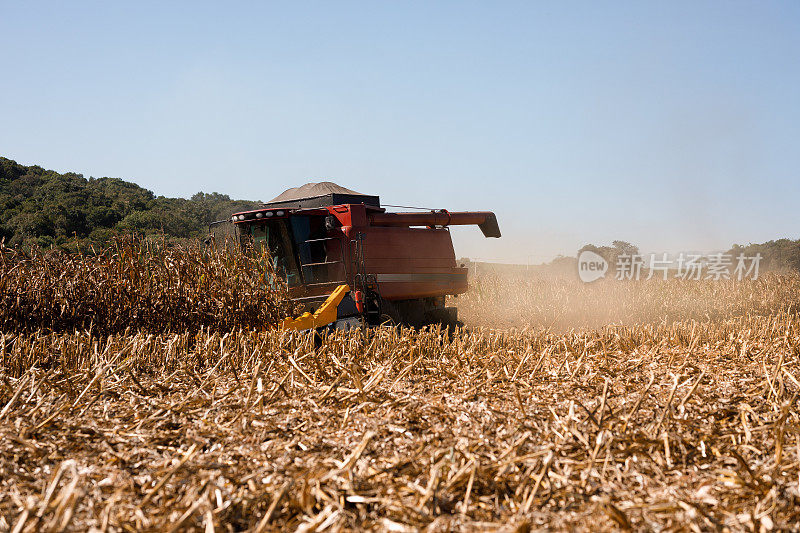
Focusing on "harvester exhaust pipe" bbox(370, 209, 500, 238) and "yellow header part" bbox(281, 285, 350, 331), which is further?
"harvester exhaust pipe" bbox(370, 209, 500, 238)

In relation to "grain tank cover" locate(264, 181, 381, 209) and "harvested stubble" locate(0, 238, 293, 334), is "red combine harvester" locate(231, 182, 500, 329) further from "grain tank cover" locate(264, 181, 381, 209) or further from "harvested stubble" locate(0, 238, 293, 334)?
"grain tank cover" locate(264, 181, 381, 209)

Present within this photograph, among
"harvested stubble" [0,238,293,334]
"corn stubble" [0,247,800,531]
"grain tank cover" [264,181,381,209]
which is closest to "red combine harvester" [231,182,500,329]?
"harvested stubble" [0,238,293,334]

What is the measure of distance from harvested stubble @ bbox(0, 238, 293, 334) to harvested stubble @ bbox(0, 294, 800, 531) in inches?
98.6

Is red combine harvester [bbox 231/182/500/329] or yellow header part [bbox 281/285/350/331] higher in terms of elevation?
red combine harvester [bbox 231/182/500/329]

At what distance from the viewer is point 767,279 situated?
611 inches

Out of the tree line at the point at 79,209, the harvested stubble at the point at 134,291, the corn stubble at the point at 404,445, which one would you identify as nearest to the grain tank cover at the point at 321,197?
the tree line at the point at 79,209

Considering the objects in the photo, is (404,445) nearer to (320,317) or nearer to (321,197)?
(320,317)

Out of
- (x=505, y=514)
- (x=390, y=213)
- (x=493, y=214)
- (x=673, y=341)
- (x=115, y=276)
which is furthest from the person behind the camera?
(x=493, y=214)

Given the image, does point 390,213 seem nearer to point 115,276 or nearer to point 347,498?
point 115,276

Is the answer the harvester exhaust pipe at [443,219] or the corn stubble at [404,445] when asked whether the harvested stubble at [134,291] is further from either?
the harvester exhaust pipe at [443,219]

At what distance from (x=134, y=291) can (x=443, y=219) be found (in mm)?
5588

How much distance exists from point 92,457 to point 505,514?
1.51m

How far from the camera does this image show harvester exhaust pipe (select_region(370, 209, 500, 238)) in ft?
32.4

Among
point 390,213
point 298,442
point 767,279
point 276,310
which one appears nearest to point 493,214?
point 390,213
